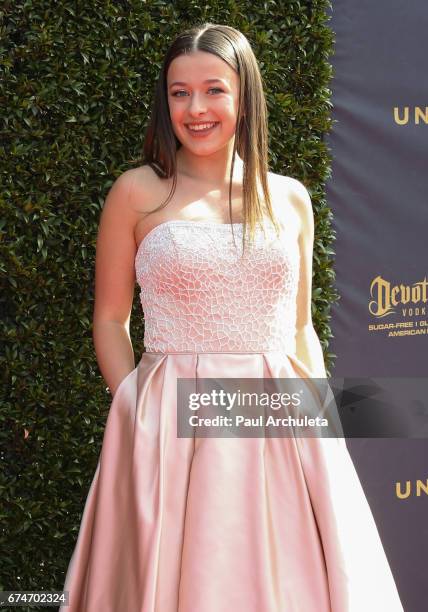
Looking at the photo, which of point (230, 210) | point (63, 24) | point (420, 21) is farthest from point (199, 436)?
point (420, 21)

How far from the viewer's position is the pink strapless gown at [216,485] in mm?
2146

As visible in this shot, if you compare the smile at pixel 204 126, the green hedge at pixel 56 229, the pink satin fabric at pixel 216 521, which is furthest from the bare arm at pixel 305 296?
the green hedge at pixel 56 229

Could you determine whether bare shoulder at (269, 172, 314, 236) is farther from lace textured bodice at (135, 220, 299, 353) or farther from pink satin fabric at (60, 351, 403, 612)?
pink satin fabric at (60, 351, 403, 612)

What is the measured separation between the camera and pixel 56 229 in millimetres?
3143

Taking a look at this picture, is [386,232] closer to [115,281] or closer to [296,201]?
[296,201]

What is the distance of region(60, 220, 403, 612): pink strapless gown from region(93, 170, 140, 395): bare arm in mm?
75

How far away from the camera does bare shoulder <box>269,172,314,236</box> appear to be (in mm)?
2613

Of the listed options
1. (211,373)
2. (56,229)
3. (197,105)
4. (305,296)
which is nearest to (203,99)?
(197,105)

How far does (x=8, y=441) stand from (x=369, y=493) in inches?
63.9

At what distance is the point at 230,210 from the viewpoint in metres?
2.48

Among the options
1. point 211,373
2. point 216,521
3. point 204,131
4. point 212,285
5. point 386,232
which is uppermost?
point 386,232

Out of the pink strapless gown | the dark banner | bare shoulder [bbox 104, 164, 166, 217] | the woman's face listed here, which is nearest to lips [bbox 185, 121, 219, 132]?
the woman's face

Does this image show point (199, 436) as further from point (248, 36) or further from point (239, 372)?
point (248, 36)

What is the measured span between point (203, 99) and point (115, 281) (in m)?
0.55
